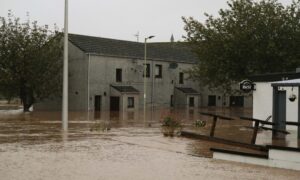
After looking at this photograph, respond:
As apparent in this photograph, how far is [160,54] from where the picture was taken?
64250 millimetres

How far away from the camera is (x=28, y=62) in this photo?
48.3 meters

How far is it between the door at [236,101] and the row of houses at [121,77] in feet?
19.6

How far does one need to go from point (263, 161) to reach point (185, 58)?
56.6m

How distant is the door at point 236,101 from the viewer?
71250 millimetres

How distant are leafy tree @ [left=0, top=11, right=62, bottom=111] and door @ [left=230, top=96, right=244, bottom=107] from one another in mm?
29364

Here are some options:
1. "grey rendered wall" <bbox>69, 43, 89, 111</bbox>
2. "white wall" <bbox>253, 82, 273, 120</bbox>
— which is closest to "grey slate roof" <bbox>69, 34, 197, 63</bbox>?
"grey rendered wall" <bbox>69, 43, 89, 111</bbox>

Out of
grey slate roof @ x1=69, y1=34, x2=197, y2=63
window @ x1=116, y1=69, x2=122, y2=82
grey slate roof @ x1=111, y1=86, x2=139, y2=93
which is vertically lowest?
grey slate roof @ x1=111, y1=86, x2=139, y2=93

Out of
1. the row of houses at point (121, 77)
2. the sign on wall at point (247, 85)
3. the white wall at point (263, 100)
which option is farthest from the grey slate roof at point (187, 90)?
the white wall at point (263, 100)

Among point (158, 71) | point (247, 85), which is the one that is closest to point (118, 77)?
point (158, 71)

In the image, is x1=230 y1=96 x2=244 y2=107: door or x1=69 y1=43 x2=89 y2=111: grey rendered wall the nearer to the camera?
x1=69 y1=43 x2=89 y2=111: grey rendered wall

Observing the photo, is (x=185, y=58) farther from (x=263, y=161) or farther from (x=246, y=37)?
(x=263, y=161)

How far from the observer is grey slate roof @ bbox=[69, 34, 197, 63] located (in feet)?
179

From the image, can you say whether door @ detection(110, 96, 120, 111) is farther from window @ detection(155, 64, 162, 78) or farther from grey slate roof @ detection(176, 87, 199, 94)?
grey slate roof @ detection(176, 87, 199, 94)

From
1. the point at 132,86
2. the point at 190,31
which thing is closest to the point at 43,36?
the point at 132,86
